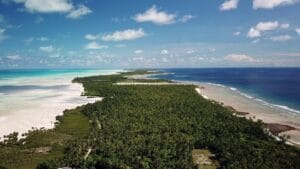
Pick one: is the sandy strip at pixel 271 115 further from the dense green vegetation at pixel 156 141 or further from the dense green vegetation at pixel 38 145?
the dense green vegetation at pixel 38 145

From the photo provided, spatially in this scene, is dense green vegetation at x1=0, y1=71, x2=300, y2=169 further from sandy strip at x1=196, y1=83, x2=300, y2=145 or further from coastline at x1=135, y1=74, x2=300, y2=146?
sandy strip at x1=196, y1=83, x2=300, y2=145

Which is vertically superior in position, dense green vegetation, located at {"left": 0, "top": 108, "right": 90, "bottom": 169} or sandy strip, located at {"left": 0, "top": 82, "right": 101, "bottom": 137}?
sandy strip, located at {"left": 0, "top": 82, "right": 101, "bottom": 137}

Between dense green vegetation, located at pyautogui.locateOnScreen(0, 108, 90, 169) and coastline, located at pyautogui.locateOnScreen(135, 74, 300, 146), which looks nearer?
dense green vegetation, located at pyautogui.locateOnScreen(0, 108, 90, 169)

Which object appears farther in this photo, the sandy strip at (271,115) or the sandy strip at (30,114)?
the sandy strip at (30,114)

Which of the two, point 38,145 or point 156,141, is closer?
point 156,141

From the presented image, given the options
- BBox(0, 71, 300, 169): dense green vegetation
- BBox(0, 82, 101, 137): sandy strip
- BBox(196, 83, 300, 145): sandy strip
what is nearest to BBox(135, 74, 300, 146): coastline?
BBox(196, 83, 300, 145): sandy strip

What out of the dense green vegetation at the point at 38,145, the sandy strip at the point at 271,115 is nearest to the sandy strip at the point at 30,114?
the dense green vegetation at the point at 38,145

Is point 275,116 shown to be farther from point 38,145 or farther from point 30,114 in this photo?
point 30,114

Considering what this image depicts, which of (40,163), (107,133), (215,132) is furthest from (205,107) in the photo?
(40,163)

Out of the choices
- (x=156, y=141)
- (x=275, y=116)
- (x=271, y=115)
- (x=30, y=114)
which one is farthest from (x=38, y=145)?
(x=271, y=115)
